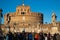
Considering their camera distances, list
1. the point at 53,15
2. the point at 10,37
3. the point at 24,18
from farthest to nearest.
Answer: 1. the point at 24,18
2. the point at 53,15
3. the point at 10,37

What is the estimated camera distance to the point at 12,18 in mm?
77000

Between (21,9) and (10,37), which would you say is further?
(21,9)

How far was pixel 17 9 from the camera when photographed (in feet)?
252

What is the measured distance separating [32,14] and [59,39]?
55.0m

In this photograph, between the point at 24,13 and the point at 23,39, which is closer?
the point at 23,39

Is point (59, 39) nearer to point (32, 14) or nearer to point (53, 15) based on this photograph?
point (53, 15)

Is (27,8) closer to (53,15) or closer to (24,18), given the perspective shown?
(24,18)

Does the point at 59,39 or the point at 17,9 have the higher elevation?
the point at 17,9

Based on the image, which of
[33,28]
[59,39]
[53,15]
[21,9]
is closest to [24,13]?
→ [21,9]

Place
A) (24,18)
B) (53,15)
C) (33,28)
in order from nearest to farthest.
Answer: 1. (53,15)
2. (33,28)
3. (24,18)

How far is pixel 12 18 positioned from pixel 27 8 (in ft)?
15.6

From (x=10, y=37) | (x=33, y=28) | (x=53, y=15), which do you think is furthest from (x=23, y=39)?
(x=33, y=28)

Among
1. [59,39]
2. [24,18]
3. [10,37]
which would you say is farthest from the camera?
[24,18]

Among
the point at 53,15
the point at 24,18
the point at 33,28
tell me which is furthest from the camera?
the point at 24,18
